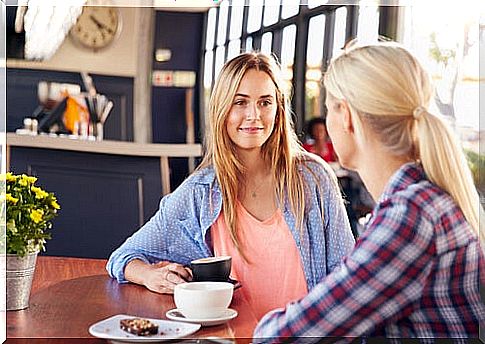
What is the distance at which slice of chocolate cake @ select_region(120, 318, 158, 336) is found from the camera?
150 centimetres

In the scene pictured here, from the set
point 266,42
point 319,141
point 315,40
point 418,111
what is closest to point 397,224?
point 418,111

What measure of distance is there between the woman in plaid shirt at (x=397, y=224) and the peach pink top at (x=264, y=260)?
52 cm

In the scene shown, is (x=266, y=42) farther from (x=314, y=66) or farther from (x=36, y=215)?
(x=36, y=215)

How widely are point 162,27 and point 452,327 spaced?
1.52m

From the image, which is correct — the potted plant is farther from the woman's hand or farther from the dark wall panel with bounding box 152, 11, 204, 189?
the dark wall panel with bounding box 152, 11, 204, 189

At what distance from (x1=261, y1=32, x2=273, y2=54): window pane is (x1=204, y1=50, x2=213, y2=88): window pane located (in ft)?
0.53

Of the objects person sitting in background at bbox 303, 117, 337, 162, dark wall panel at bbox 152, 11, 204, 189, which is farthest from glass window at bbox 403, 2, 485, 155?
person sitting in background at bbox 303, 117, 337, 162

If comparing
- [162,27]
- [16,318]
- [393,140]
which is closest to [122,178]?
[162,27]

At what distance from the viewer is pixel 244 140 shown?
212 centimetres

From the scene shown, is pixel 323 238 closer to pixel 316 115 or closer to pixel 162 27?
pixel 162 27

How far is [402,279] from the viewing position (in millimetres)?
1401

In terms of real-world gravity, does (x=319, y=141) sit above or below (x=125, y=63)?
below

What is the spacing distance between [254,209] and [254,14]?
0.74 metres

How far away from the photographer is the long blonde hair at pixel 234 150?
2.09m
